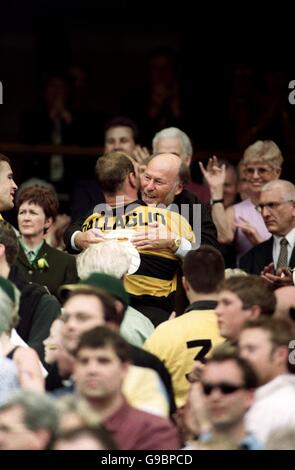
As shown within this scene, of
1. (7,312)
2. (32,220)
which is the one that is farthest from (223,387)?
(32,220)

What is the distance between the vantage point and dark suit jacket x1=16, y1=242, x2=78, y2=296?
12484 millimetres

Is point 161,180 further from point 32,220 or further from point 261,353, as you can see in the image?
point 261,353

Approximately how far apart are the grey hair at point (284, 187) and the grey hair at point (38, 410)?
4.58 m

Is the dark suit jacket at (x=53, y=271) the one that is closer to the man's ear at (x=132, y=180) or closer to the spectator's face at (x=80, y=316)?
the man's ear at (x=132, y=180)

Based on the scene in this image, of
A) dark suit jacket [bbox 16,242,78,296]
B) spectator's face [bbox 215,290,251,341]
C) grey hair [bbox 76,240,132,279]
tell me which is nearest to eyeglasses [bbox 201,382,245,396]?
spectator's face [bbox 215,290,251,341]

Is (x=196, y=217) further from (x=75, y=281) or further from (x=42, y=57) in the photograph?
(x=42, y=57)

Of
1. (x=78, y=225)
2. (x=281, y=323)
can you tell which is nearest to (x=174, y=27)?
(x=78, y=225)

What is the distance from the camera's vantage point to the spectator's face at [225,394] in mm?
9133

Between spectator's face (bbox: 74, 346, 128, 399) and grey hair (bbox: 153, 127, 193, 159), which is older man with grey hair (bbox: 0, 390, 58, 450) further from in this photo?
grey hair (bbox: 153, 127, 193, 159)

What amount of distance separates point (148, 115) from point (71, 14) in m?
2.41

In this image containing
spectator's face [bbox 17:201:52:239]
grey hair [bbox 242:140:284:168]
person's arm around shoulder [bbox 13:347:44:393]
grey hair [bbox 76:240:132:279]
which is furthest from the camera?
grey hair [bbox 242:140:284:168]

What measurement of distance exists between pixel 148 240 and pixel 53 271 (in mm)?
824

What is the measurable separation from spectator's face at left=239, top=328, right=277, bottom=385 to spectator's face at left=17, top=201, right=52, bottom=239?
3.23 metres
